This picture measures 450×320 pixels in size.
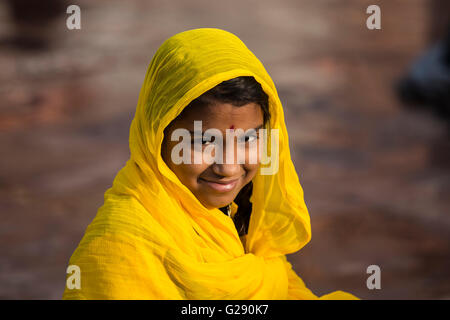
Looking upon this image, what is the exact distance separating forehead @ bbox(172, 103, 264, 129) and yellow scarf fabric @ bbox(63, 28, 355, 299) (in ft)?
0.15

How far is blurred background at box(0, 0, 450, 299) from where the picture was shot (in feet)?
13.0

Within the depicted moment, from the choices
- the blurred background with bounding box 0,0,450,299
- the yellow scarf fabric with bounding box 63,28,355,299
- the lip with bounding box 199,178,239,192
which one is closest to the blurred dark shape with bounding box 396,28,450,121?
the blurred background with bounding box 0,0,450,299

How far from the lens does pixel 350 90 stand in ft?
26.8

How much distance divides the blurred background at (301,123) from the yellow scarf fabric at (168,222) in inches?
65.9

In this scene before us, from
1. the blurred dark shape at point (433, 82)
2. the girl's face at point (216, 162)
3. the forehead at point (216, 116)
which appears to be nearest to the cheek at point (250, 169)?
the girl's face at point (216, 162)

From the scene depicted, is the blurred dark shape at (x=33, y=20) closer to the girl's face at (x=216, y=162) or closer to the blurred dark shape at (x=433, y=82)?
the blurred dark shape at (x=433, y=82)

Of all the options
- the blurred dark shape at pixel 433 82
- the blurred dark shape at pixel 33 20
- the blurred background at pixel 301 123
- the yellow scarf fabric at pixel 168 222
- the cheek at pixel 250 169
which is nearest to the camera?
the yellow scarf fabric at pixel 168 222

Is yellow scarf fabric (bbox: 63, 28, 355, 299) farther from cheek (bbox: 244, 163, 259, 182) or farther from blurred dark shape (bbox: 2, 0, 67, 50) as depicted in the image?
blurred dark shape (bbox: 2, 0, 67, 50)

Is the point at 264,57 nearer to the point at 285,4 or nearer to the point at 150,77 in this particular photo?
the point at 285,4

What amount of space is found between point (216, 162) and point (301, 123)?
5.44 metres

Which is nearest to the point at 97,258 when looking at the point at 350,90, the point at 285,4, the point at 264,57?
the point at 350,90

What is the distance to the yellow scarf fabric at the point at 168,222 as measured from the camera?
4.83ft

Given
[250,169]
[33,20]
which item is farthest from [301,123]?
[33,20]

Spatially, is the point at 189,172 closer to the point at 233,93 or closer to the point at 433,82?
the point at 233,93
